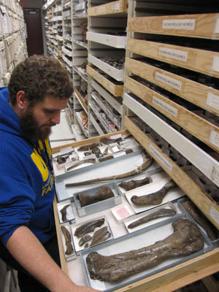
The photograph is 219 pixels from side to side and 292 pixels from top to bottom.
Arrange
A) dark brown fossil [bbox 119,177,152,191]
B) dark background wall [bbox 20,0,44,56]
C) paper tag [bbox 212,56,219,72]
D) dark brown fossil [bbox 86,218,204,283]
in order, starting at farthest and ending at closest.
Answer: dark background wall [bbox 20,0,44,56] → dark brown fossil [bbox 119,177,152,191] → dark brown fossil [bbox 86,218,204,283] → paper tag [bbox 212,56,219,72]

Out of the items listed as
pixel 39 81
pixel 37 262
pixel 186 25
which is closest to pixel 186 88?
pixel 186 25

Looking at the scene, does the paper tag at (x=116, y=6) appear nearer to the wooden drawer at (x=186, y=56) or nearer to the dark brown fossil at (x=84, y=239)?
the wooden drawer at (x=186, y=56)

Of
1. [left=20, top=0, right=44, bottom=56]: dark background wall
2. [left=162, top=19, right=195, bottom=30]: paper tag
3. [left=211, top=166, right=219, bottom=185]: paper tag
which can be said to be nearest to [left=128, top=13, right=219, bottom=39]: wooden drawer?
[left=162, top=19, right=195, bottom=30]: paper tag

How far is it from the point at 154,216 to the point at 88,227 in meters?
0.28

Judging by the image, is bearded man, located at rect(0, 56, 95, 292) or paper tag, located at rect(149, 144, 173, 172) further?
paper tag, located at rect(149, 144, 173, 172)

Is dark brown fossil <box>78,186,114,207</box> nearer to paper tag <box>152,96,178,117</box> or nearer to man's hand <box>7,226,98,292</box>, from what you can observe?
man's hand <box>7,226,98,292</box>

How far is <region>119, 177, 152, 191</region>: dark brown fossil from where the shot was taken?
4.12 feet

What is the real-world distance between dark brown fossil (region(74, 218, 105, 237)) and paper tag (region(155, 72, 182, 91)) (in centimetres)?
63

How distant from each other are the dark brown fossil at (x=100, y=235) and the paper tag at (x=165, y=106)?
21.5 inches

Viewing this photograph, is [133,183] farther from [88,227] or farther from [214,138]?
[214,138]

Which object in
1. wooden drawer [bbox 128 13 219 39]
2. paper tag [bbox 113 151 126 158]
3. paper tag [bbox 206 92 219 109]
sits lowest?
paper tag [bbox 113 151 126 158]

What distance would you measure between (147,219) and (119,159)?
505 millimetres

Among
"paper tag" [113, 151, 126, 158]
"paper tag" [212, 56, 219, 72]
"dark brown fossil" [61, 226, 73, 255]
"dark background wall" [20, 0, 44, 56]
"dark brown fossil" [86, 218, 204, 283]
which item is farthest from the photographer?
"dark background wall" [20, 0, 44, 56]

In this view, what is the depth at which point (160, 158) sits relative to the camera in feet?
4.09
